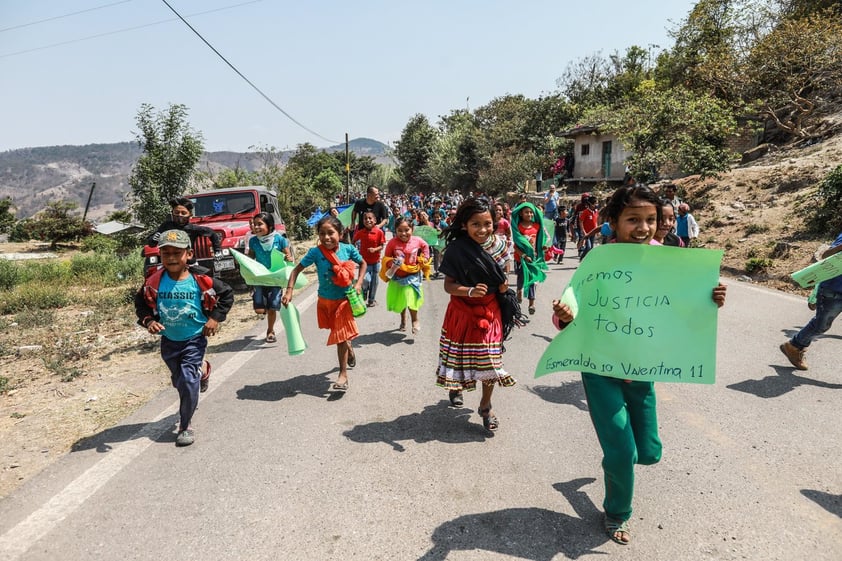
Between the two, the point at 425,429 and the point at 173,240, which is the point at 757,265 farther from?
the point at 173,240

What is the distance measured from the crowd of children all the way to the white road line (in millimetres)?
336

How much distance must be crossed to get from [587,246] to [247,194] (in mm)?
7637

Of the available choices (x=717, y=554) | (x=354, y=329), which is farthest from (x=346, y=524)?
(x=354, y=329)

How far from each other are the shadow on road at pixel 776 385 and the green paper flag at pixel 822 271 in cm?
96

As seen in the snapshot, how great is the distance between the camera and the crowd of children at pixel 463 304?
2801 millimetres

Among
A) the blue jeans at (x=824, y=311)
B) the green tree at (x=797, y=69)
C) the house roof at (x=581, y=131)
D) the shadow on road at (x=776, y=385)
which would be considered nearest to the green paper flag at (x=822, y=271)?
the blue jeans at (x=824, y=311)

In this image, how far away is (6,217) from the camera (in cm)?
2980

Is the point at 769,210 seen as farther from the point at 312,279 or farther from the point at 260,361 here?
the point at 260,361

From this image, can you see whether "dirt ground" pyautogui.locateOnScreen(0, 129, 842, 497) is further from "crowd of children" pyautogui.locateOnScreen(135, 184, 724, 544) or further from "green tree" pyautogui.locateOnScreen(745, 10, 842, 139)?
"green tree" pyautogui.locateOnScreen(745, 10, 842, 139)

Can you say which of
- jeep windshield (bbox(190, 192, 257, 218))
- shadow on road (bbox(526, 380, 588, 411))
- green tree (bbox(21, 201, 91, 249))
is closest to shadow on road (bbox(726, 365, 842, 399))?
shadow on road (bbox(526, 380, 588, 411))

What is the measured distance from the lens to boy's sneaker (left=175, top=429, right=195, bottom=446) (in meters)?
3.99

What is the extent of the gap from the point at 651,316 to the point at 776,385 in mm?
3194

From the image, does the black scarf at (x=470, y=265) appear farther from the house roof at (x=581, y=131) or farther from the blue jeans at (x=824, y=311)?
the house roof at (x=581, y=131)

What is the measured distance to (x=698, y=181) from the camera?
772 inches
